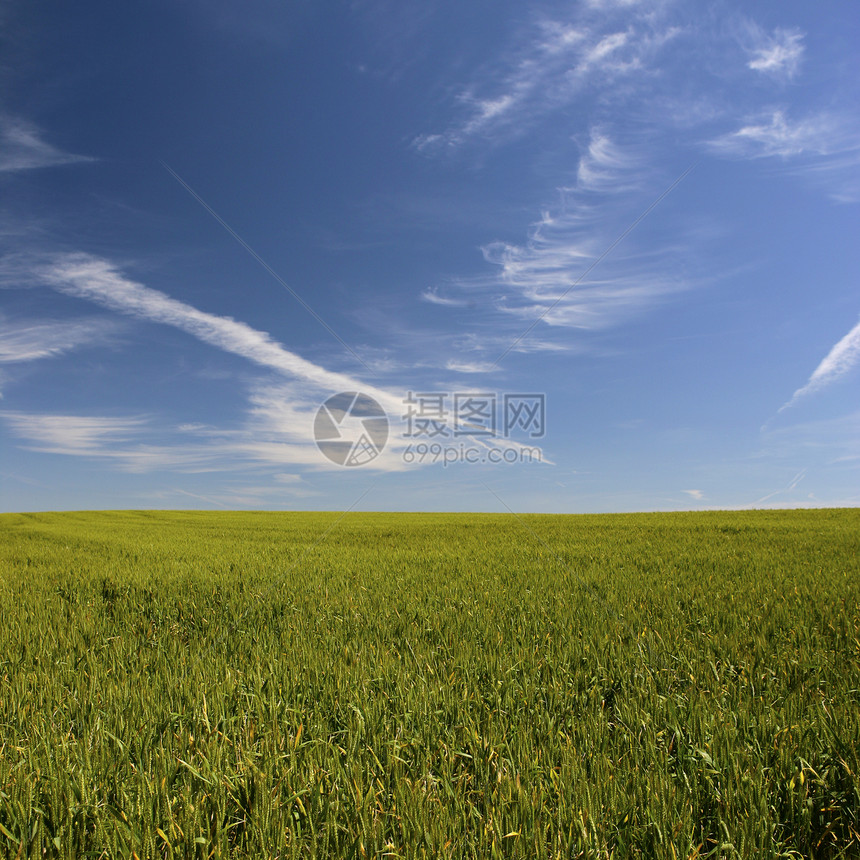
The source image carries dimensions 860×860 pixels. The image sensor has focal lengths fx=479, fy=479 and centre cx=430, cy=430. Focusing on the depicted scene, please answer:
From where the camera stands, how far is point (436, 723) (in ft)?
10.2

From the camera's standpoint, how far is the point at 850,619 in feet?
17.9

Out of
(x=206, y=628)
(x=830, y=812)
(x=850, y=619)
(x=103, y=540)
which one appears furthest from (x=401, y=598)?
(x=103, y=540)

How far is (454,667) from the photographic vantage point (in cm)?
405

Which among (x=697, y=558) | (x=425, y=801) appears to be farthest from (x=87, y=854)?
(x=697, y=558)

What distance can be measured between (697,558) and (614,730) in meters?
8.11

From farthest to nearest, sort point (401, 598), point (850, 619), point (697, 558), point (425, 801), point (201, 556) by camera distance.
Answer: point (201, 556)
point (697, 558)
point (401, 598)
point (850, 619)
point (425, 801)

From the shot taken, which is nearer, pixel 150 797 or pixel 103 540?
pixel 150 797

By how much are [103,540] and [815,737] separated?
712 inches

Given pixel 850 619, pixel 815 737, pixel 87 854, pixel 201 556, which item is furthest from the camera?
pixel 201 556

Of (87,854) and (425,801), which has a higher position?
(425,801)

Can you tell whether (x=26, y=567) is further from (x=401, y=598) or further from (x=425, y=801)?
(x=425, y=801)

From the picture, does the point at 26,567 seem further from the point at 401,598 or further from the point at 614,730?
the point at 614,730

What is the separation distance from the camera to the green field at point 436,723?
222 centimetres

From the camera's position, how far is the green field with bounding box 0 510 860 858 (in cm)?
222
